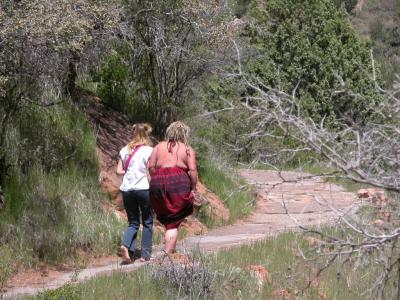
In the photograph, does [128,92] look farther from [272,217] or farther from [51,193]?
[51,193]

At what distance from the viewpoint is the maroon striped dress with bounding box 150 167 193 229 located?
9.40 meters

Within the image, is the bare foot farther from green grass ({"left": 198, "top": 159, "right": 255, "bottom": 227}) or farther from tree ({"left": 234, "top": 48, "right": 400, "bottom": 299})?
tree ({"left": 234, "top": 48, "right": 400, "bottom": 299})

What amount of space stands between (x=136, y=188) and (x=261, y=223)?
17.6 ft

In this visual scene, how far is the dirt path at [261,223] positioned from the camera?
9.20 metres

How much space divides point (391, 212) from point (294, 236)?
18.4ft

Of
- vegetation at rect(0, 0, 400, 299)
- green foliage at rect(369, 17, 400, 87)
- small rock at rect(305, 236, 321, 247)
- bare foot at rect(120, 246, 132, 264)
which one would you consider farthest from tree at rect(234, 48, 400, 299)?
green foliage at rect(369, 17, 400, 87)

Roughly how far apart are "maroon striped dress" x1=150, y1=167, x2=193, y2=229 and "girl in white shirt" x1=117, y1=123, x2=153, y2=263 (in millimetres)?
467

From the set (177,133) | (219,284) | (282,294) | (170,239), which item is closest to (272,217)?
(170,239)

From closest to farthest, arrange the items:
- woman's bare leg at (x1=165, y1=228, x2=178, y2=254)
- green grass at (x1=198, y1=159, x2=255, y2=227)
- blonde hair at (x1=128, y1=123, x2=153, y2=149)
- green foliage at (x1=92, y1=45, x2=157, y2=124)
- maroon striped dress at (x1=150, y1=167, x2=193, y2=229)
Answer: maroon striped dress at (x1=150, y1=167, x2=193, y2=229), woman's bare leg at (x1=165, y1=228, x2=178, y2=254), blonde hair at (x1=128, y1=123, x2=153, y2=149), green grass at (x1=198, y1=159, x2=255, y2=227), green foliage at (x1=92, y1=45, x2=157, y2=124)

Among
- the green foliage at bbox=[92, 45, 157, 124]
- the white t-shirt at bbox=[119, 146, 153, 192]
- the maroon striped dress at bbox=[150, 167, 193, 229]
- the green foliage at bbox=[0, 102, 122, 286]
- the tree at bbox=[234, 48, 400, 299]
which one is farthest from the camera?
the green foliage at bbox=[92, 45, 157, 124]

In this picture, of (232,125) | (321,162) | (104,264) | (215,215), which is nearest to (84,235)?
(104,264)

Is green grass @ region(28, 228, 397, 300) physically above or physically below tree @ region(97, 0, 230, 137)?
below

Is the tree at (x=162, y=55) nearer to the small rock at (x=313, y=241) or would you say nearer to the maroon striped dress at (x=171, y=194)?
the maroon striped dress at (x=171, y=194)

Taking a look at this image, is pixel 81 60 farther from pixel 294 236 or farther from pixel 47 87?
pixel 294 236
